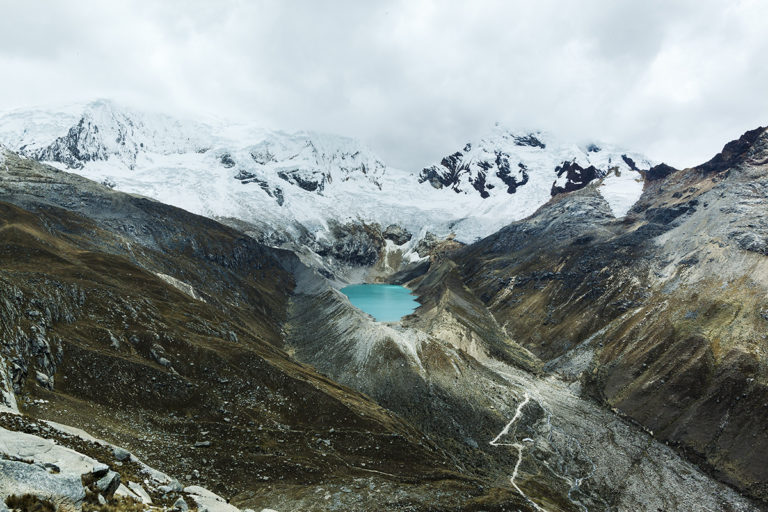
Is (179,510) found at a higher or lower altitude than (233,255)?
lower

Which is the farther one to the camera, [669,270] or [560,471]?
[669,270]

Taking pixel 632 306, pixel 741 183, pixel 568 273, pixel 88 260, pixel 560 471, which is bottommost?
pixel 560 471

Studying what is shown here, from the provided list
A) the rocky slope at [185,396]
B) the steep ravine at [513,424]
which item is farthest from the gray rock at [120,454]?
the steep ravine at [513,424]

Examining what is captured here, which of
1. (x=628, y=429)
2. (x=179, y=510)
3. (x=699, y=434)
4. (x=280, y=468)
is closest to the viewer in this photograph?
(x=179, y=510)

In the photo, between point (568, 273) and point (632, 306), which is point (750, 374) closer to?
point (632, 306)

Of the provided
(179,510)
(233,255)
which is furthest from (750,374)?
(233,255)

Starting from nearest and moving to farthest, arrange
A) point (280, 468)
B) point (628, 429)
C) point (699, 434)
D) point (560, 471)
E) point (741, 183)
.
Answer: point (280, 468) → point (560, 471) → point (699, 434) → point (628, 429) → point (741, 183)
